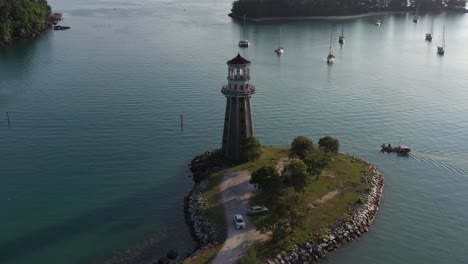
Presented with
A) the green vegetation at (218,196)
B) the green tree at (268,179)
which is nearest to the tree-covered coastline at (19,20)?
the green vegetation at (218,196)

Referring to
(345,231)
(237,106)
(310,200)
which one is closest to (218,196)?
(310,200)

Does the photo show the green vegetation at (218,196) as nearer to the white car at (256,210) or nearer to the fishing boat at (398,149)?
the white car at (256,210)

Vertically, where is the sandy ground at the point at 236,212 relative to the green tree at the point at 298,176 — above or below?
below

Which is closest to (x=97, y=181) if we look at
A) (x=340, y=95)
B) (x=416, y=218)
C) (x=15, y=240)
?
(x=15, y=240)

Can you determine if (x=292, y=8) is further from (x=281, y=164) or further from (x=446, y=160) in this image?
(x=281, y=164)

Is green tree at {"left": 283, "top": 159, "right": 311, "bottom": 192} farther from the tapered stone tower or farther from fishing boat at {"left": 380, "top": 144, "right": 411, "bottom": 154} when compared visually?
fishing boat at {"left": 380, "top": 144, "right": 411, "bottom": 154}

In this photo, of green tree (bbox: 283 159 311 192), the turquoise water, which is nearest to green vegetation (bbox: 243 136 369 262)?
green tree (bbox: 283 159 311 192)

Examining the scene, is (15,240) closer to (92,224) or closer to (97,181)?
(92,224)
